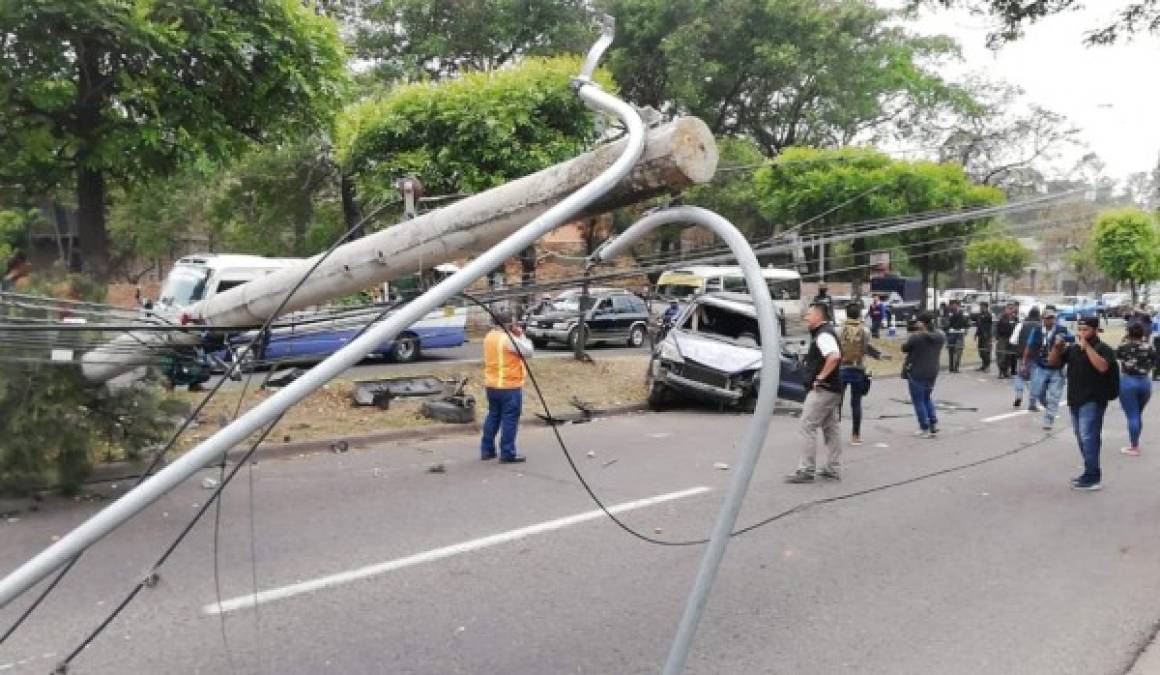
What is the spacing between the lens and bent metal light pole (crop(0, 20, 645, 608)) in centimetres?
200

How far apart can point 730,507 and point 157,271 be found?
3999 cm

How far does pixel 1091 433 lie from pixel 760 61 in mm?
22672

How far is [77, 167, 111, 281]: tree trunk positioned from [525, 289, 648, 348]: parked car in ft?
37.8

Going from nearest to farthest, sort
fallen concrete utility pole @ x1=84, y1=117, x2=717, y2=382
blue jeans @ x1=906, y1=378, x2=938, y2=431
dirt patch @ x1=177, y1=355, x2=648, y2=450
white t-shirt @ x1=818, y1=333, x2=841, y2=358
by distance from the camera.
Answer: fallen concrete utility pole @ x1=84, y1=117, x2=717, y2=382
white t-shirt @ x1=818, y1=333, x2=841, y2=358
dirt patch @ x1=177, y1=355, x2=648, y2=450
blue jeans @ x1=906, y1=378, x2=938, y2=431

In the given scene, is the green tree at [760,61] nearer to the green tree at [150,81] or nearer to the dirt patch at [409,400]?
the dirt patch at [409,400]

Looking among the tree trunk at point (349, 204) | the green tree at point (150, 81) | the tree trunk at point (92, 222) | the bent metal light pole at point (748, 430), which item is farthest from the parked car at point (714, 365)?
A: the tree trunk at point (349, 204)

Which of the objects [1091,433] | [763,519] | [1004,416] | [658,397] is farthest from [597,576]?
[1004,416]

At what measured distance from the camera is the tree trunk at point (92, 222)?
1044cm

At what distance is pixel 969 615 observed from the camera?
496 cm

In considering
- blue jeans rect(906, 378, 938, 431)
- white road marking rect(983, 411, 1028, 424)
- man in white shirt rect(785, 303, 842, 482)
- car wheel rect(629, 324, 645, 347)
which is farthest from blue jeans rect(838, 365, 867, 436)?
car wheel rect(629, 324, 645, 347)

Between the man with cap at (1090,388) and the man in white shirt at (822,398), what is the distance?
2256mm

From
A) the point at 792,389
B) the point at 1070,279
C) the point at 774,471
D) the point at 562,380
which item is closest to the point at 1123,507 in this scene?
the point at 774,471

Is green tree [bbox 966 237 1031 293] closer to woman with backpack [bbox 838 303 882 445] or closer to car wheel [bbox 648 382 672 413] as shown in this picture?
car wheel [bbox 648 382 672 413]

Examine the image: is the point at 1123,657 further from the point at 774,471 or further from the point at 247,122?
the point at 247,122
